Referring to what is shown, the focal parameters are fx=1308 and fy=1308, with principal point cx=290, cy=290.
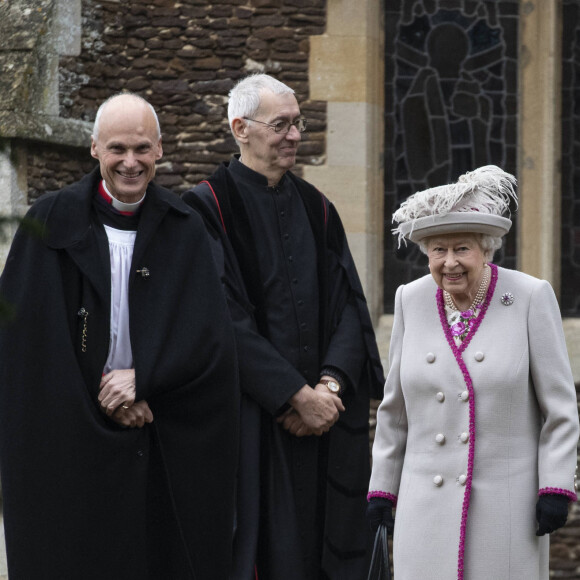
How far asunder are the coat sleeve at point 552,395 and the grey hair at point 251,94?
155cm

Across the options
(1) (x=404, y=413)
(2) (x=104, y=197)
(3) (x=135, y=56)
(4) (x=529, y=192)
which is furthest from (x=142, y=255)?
(4) (x=529, y=192)

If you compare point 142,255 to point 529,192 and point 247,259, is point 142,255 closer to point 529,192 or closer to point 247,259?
point 247,259

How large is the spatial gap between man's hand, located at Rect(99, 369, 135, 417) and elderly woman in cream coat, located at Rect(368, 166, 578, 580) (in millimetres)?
890

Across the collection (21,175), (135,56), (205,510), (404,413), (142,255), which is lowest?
(205,510)

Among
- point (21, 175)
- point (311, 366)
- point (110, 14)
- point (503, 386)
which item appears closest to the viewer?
point (503, 386)

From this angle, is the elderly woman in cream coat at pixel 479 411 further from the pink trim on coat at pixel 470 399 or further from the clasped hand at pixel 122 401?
the clasped hand at pixel 122 401

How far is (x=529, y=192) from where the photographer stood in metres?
7.95

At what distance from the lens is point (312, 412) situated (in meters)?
4.93

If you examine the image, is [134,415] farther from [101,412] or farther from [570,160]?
[570,160]

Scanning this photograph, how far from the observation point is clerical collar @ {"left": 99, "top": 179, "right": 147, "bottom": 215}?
4570 millimetres

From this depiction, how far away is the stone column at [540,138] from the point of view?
7832 millimetres

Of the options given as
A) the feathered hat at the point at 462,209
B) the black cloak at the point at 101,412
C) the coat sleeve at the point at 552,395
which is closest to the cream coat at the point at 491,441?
the coat sleeve at the point at 552,395

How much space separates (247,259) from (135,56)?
2.91 metres

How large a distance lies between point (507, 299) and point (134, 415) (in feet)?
4.27
